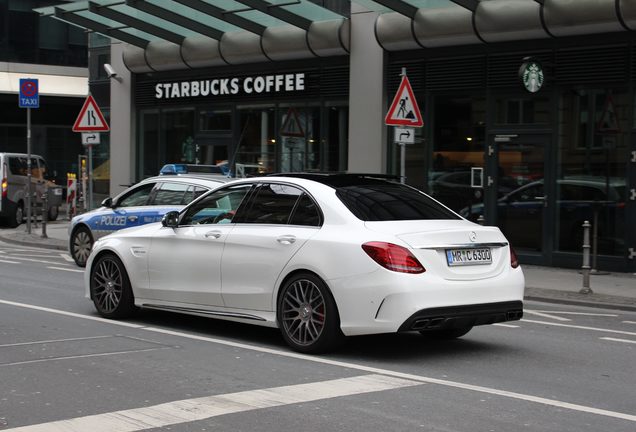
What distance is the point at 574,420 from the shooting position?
5984 millimetres

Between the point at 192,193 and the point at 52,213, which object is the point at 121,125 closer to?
the point at 52,213

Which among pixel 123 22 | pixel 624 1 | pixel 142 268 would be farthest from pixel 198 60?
pixel 142 268

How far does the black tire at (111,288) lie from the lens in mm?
9812

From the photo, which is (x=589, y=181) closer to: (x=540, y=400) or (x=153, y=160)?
(x=540, y=400)

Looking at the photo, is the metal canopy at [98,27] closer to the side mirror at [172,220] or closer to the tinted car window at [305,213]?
the side mirror at [172,220]

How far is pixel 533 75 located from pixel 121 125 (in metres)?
12.6

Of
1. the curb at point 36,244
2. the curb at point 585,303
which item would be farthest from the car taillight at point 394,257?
the curb at point 36,244

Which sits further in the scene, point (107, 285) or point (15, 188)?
point (15, 188)

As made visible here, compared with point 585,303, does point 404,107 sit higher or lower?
higher

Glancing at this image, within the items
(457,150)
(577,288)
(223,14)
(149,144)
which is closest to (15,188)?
(149,144)

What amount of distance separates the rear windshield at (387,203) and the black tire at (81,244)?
8316 mm

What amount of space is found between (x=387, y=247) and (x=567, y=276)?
336 inches

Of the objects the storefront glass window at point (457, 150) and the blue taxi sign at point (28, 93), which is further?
the blue taxi sign at point (28, 93)

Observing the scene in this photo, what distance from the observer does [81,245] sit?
16.1 metres
